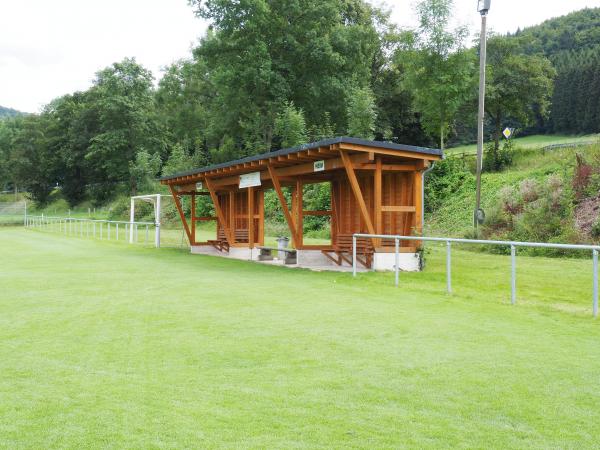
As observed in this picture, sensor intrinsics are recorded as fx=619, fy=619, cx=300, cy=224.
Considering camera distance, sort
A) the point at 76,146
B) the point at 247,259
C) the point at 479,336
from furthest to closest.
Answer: the point at 76,146
the point at 247,259
the point at 479,336

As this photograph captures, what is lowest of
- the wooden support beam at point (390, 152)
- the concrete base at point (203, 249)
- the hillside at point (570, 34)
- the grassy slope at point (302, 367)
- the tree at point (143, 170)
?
the grassy slope at point (302, 367)

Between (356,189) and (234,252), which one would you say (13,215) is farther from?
(356,189)

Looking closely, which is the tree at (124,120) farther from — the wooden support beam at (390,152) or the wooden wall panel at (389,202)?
the wooden support beam at (390,152)

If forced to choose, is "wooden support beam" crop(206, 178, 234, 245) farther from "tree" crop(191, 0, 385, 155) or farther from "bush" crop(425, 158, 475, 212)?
"tree" crop(191, 0, 385, 155)

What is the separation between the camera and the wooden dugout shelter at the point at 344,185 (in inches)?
543

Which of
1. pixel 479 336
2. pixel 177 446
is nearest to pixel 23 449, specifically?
pixel 177 446

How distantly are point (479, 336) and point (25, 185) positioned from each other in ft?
243

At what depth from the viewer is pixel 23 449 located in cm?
350

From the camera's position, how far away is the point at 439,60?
33.0 m

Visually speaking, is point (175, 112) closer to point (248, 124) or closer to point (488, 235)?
point (248, 124)

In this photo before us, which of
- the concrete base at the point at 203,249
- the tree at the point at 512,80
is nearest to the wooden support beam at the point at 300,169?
the concrete base at the point at 203,249

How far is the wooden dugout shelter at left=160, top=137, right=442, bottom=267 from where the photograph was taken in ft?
45.2

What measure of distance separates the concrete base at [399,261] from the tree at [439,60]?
20.5 meters

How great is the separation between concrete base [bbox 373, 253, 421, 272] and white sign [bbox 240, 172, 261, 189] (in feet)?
17.7
